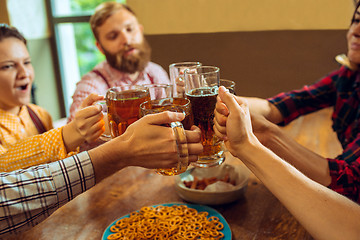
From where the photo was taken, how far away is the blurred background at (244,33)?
2.78 meters

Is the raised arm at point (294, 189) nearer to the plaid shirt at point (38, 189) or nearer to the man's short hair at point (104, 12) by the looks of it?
the plaid shirt at point (38, 189)

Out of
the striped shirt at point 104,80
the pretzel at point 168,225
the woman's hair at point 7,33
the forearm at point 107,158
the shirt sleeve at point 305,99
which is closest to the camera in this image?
the forearm at point 107,158

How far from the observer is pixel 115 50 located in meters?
2.32

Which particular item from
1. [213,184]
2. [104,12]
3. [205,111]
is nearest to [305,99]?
[213,184]

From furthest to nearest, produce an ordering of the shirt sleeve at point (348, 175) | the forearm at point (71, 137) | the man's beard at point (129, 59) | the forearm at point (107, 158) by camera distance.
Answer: the man's beard at point (129, 59) < the forearm at point (71, 137) < the shirt sleeve at point (348, 175) < the forearm at point (107, 158)

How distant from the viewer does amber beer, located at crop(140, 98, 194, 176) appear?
857 millimetres

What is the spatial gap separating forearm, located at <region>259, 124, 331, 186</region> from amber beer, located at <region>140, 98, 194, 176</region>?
44 cm

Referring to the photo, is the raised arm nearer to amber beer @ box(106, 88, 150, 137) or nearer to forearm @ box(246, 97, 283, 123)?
amber beer @ box(106, 88, 150, 137)

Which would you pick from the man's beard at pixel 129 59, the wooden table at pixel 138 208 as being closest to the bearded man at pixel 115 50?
the man's beard at pixel 129 59

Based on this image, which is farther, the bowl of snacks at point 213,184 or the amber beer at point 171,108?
the bowl of snacks at point 213,184

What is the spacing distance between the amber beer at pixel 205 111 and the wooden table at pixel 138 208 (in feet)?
1.09

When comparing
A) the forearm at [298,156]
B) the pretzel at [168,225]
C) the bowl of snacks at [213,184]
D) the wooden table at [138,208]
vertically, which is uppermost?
the forearm at [298,156]

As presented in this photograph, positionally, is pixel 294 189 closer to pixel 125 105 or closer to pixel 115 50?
pixel 125 105

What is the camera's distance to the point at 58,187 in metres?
0.89
